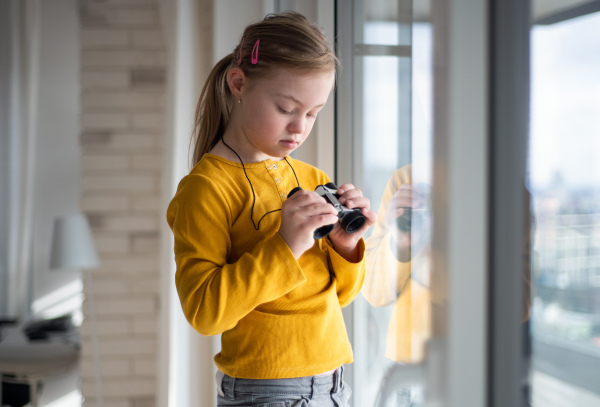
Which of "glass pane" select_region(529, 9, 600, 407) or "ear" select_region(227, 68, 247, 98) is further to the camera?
"ear" select_region(227, 68, 247, 98)

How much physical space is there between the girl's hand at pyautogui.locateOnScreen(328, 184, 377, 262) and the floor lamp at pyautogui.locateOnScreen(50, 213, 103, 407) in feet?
6.76

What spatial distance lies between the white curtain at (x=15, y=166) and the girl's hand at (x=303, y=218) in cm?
334

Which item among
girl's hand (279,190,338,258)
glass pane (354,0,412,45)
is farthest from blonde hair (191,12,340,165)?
girl's hand (279,190,338,258)

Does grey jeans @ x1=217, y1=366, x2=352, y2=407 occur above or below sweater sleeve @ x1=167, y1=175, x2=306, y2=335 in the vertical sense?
below

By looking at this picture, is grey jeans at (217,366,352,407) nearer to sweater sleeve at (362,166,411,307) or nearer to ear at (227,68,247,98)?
sweater sleeve at (362,166,411,307)

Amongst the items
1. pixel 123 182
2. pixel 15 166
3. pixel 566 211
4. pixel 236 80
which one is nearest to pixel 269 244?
pixel 236 80

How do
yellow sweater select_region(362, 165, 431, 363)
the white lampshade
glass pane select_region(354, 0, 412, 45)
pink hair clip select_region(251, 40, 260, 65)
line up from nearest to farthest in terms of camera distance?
1. yellow sweater select_region(362, 165, 431, 363)
2. glass pane select_region(354, 0, 412, 45)
3. pink hair clip select_region(251, 40, 260, 65)
4. the white lampshade

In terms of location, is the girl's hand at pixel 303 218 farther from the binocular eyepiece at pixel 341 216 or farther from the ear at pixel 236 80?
→ the ear at pixel 236 80

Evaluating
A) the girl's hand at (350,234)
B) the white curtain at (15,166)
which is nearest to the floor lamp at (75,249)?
the white curtain at (15,166)

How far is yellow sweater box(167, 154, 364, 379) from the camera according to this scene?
2.38 ft

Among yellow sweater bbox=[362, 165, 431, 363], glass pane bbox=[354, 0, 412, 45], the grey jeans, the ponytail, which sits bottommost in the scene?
the grey jeans

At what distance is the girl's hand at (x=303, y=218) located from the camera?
2.36ft

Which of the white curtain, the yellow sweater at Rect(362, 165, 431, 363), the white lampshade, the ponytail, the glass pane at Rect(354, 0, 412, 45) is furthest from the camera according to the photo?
the white curtain

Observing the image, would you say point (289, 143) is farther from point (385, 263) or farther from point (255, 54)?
point (385, 263)
